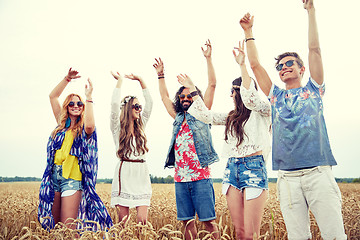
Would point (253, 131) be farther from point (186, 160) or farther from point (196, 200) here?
point (196, 200)

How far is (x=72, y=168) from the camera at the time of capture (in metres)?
5.15

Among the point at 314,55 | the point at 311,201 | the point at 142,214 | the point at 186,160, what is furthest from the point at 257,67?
the point at 142,214

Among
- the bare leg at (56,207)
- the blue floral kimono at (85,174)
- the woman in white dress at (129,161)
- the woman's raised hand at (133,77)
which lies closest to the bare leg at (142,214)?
the woman in white dress at (129,161)

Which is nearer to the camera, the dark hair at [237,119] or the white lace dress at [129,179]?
the dark hair at [237,119]

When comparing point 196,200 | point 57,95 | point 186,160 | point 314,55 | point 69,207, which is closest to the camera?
point 314,55

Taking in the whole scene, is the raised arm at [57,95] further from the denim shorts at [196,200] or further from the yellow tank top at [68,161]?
the denim shorts at [196,200]

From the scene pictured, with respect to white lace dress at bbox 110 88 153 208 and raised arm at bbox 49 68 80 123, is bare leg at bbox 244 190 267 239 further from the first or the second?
raised arm at bbox 49 68 80 123

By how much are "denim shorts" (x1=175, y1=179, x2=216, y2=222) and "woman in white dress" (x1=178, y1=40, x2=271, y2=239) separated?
438 millimetres

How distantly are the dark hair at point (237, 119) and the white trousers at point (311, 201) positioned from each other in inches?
37.9

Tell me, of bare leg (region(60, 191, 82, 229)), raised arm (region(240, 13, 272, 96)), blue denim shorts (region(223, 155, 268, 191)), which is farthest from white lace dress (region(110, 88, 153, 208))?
raised arm (region(240, 13, 272, 96))

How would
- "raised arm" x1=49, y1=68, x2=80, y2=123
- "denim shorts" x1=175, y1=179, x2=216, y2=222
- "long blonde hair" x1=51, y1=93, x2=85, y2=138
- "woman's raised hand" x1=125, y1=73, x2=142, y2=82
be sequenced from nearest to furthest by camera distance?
"denim shorts" x1=175, y1=179, x2=216, y2=222
"long blonde hair" x1=51, y1=93, x2=85, y2=138
"raised arm" x1=49, y1=68, x2=80, y2=123
"woman's raised hand" x1=125, y1=73, x2=142, y2=82

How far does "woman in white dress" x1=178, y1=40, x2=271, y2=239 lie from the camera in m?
3.92

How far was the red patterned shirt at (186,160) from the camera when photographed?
15.3ft

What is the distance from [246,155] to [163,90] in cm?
207
